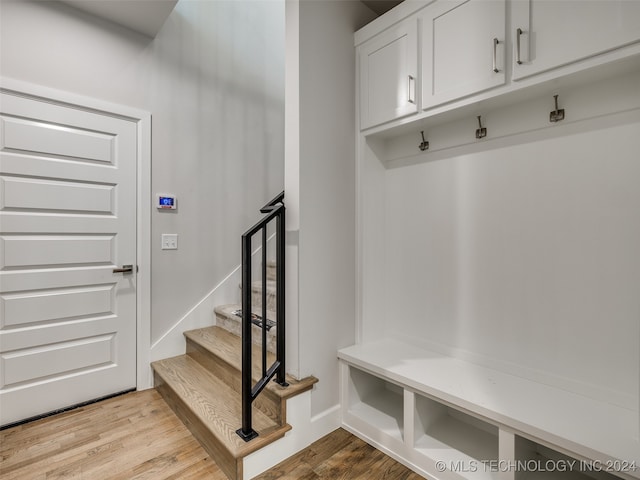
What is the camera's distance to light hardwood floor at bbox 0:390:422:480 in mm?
1579

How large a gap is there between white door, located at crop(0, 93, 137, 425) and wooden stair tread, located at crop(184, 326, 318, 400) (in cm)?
50

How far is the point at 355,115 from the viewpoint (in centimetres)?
212

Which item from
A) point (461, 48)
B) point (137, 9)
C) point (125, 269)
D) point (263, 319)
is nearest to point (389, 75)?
point (461, 48)

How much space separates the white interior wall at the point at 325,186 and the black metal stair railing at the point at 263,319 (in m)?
0.09

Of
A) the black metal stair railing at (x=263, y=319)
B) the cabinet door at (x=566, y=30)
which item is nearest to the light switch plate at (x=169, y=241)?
the black metal stair railing at (x=263, y=319)

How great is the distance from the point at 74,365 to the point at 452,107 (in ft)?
9.20

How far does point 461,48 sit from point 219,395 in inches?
92.3

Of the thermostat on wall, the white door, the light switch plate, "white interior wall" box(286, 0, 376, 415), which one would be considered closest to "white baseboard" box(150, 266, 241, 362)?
the white door

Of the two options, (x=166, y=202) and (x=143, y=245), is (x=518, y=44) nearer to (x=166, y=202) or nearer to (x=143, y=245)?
(x=166, y=202)

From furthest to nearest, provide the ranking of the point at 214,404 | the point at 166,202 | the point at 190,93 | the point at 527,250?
1. the point at 190,93
2. the point at 166,202
3. the point at 214,404
4. the point at 527,250

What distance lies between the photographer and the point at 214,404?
188cm

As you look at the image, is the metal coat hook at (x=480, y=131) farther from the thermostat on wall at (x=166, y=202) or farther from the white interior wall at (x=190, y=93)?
the thermostat on wall at (x=166, y=202)

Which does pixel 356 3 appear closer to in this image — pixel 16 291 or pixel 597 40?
pixel 597 40

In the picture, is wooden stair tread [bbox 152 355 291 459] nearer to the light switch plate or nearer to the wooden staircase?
the wooden staircase
